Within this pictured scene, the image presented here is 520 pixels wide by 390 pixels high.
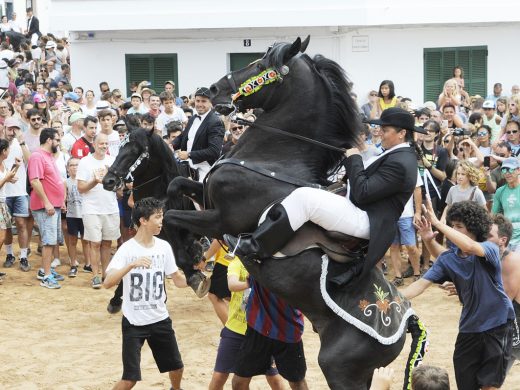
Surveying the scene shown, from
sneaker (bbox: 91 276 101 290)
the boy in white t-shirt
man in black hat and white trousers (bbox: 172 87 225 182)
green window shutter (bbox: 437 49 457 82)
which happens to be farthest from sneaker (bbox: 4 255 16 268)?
green window shutter (bbox: 437 49 457 82)

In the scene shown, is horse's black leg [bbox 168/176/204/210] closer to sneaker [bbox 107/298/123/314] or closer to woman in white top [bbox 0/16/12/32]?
sneaker [bbox 107/298/123/314]

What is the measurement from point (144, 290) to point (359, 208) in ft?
8.60

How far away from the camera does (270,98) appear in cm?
656

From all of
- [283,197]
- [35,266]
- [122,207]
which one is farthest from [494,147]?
[283,197]

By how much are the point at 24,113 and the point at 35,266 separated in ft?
10.5

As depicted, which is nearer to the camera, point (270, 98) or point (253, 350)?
point (270, 98)

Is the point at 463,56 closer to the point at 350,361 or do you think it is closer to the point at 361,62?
the point at 361,62

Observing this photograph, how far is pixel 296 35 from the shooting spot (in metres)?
21.4

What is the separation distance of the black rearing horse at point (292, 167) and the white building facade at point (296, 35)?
1461 centimetres

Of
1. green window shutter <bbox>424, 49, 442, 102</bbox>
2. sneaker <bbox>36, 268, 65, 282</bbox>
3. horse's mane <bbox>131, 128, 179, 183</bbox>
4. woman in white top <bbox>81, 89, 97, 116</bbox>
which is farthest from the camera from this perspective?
green window shutter <bbox>424, 49, 442, 102</bbox>

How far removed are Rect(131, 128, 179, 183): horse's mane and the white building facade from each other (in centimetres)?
1057

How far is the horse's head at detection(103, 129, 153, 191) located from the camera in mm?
11000

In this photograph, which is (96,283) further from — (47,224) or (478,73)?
(478,73)

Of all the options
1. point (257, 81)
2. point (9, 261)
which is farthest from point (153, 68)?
point (257, 81)
